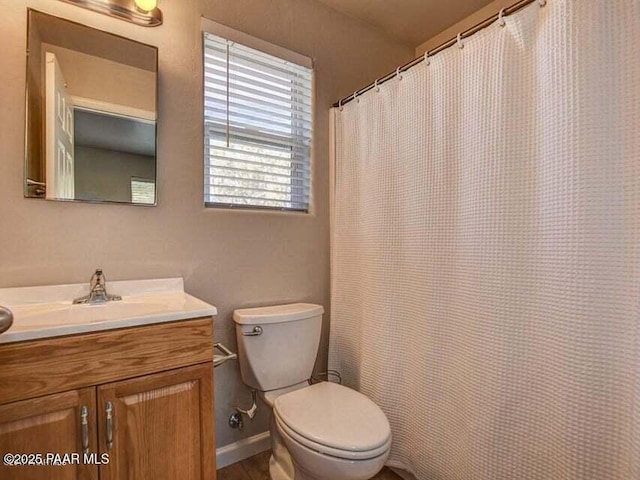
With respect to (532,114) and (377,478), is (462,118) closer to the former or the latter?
(532,114)

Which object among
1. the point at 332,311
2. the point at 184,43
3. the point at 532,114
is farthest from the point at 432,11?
the point at 332,311

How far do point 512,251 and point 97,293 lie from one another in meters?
1.50

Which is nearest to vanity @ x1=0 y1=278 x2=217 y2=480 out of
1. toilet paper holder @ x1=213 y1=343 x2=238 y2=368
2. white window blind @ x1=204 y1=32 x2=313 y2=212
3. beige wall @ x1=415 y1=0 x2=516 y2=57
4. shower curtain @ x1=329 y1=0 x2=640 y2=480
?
toilet paper holder @ x1=213 y1=343 x2=238 y2=368

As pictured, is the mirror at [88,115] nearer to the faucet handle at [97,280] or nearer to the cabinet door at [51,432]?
the faucet handle at [97,280]

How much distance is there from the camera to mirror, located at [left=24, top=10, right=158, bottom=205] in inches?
47.5

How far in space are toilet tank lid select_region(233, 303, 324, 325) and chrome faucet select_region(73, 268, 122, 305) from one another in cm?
51

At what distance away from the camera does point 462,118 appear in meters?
1.25

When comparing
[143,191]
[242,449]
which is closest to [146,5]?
[143,191]

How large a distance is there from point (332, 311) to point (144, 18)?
1.64 m

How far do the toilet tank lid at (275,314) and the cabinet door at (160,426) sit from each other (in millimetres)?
353

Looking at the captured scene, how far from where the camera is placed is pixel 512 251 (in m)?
1.10

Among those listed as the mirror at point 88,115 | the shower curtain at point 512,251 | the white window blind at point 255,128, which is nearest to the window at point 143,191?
the mirror at point 88,115

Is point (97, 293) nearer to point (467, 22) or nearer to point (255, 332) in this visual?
point (255, 332)

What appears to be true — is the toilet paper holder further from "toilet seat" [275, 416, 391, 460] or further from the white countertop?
"toilet seat" [275, 416, 391, 460]
